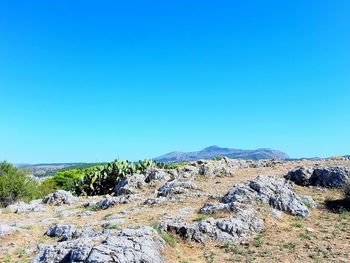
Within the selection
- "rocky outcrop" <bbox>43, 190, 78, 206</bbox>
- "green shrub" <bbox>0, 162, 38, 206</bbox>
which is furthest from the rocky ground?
"green shrub" <bbox>0, 162, 38, 206</bbox>

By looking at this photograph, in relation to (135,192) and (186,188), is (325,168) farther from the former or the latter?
(135,192)

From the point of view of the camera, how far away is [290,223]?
14.9 meters

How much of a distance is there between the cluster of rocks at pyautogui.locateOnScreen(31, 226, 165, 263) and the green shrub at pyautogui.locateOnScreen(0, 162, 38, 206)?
18504 millimetres

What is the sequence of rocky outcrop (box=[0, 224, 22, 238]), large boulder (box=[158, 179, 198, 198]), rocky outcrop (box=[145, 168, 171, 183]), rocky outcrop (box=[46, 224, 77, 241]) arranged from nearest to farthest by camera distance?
1. rocky outcrop (box=[46, 224, 77, 241])
2. rocky outcrop (box=[0, 224, 22, 238])
3. large boulder (box=[158, 179, 198, 198])
4. rocky outcrop (box=[145, 168, 171, 183])

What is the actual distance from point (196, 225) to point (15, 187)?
19709 millimetres

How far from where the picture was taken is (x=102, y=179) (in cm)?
2906

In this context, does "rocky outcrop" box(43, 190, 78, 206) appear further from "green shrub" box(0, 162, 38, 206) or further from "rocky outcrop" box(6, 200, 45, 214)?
"green shrub" box(0, 162, 38, 206)

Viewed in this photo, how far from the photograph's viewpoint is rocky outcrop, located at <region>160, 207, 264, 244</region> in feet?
43.4

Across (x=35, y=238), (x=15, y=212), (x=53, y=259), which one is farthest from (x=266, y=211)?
(x=15, y=212)

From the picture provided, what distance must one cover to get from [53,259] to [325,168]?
682 inches

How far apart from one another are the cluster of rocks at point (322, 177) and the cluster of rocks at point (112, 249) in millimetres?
13060

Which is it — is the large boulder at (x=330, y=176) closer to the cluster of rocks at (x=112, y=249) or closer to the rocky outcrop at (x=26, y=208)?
the cluster of rocks at (x=112, y=249)

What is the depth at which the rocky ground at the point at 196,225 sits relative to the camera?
11172 mm

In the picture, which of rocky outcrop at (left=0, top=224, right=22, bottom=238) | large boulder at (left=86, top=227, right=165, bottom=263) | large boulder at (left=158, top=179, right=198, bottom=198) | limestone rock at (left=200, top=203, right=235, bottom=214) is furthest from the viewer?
large boulder at (left=158, top=179, right=198, bottom=198)
